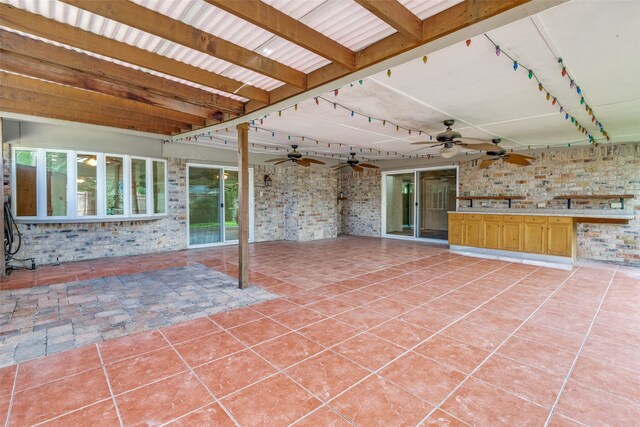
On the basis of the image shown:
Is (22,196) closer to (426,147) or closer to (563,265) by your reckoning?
(426,147)

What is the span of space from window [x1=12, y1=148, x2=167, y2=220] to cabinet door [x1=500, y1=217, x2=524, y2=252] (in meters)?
7.78

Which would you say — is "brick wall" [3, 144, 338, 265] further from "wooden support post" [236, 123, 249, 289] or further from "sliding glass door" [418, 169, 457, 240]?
"wooden support post" [236, 123, 249, 289]

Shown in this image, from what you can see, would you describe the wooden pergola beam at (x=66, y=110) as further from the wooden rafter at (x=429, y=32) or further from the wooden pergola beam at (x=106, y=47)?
the wooden rafter at (x=429, y=32)

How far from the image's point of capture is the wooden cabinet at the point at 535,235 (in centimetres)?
621

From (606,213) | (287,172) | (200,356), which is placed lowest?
(200,356)

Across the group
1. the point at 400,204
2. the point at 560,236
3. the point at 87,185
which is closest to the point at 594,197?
the point at 560,236

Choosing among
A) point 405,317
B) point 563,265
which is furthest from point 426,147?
point 405,317

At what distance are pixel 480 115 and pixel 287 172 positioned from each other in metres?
5.82

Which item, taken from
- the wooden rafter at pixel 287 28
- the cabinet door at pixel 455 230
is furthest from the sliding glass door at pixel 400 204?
the wooden rafter at pixel 287 28

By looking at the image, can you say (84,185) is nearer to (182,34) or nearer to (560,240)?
(182,34)

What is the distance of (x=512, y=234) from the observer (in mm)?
6641

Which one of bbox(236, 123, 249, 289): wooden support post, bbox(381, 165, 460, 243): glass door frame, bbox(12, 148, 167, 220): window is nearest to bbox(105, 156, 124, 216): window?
bbox(12, 148, 167, 220): window

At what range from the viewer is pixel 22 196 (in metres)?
5.46

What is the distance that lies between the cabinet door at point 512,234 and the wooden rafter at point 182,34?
589 cm
